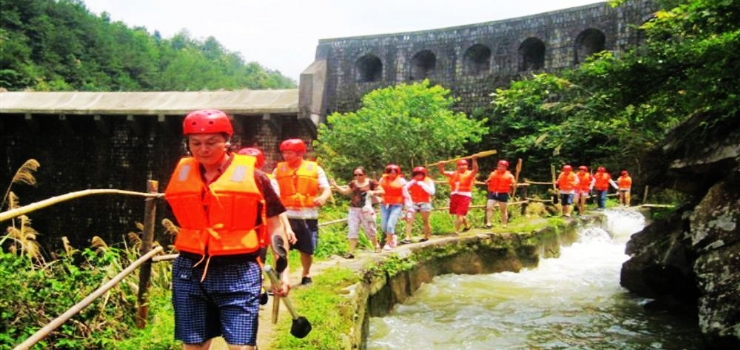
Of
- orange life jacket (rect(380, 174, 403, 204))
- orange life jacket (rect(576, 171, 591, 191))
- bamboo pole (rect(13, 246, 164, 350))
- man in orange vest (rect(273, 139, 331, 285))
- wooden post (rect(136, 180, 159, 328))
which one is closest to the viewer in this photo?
bamboo pole (rect(13, 246, 164, 350))

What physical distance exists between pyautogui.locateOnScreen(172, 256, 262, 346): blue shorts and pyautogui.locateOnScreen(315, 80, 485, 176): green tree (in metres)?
13.5

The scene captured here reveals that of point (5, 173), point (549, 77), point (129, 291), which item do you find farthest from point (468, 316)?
point (5, 173)

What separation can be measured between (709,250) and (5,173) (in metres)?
21.3

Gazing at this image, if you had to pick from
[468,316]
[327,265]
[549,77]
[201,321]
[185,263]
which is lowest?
[468,316]

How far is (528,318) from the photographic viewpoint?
7316mm

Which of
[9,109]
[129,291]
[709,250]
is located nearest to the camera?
[129,291]

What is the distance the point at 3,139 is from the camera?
19.6 m

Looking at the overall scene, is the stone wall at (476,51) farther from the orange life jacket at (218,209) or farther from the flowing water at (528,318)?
the orange life jacket at (218,209)

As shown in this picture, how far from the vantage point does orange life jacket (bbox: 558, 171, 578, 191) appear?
1377 centimetres

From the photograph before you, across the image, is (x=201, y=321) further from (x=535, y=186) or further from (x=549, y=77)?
(x=535, y=186)

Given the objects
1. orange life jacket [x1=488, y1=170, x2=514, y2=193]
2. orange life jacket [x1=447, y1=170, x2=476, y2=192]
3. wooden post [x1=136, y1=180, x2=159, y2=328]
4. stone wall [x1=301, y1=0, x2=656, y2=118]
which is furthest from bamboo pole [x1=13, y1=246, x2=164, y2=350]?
stone wall [x1=301, y1=0, x2=656, y2=118]

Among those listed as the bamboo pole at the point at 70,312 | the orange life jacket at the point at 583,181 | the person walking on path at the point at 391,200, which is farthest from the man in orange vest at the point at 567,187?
the bamboo pole at the point at 70,312

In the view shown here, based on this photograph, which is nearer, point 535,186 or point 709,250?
point 709,250

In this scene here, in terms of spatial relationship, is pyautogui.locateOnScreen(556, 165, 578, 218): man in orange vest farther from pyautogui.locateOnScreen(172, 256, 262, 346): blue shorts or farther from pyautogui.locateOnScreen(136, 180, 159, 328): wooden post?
pyautogui.locateOnScreen(172, 256, 262, 346): blue shorts
